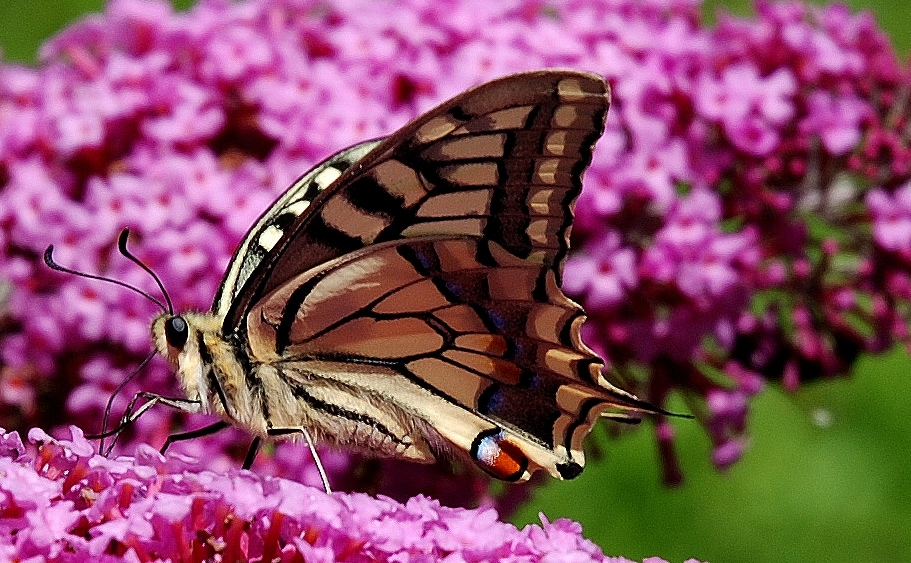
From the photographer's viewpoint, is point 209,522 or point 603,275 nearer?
point 209,522

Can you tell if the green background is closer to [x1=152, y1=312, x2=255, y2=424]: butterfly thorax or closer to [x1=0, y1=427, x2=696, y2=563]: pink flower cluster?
[x1=152, y1=312, x2=255, y2=424]: butterfly thorax

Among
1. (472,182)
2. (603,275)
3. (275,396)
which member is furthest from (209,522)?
(603,275)

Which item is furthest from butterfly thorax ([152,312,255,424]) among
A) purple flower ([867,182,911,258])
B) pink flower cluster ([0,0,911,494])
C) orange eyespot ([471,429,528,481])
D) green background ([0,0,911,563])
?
green background ([0,0,911,563])

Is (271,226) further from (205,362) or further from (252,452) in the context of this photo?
(252,452)

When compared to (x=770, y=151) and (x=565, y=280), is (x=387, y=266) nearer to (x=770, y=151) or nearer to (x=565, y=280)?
(x=565, y=280)

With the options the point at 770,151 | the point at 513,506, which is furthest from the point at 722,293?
the point at 513,506

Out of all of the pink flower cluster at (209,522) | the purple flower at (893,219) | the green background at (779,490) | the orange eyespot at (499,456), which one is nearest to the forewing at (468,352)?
the orange eyespot at (499,456)
